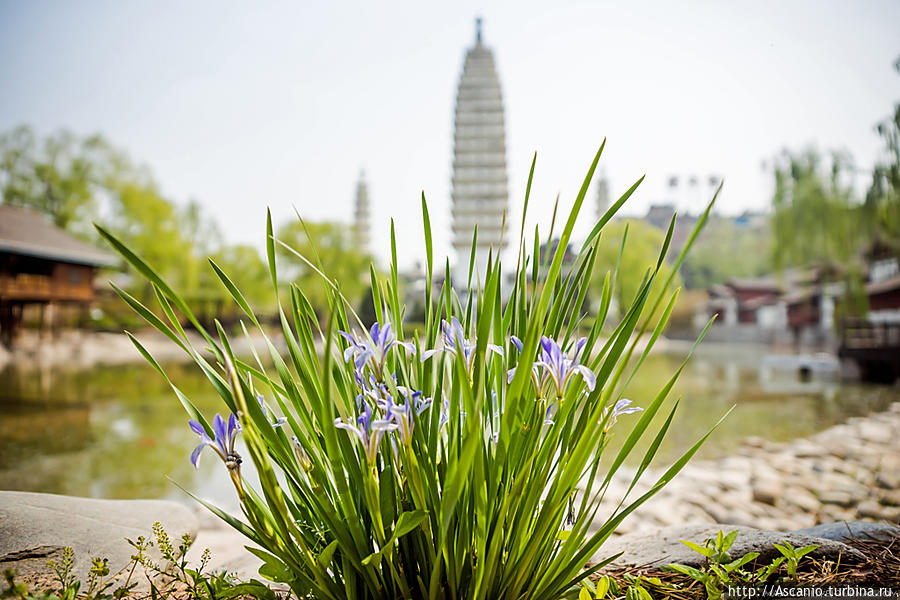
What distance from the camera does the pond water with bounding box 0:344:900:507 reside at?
3678 millimetres

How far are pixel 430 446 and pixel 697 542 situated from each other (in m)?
0.65

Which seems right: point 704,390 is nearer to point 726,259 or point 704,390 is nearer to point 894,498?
point 894,498

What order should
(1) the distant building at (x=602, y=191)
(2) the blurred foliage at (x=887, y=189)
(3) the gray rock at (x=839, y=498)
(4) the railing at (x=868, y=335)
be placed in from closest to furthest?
(3) the gray rock at (x=839, y=498) < (2) the blurred foliage at (x=887, y=189) < (4) the railing at (x=868, y=335) < (1) the distant building at (x=602, y=191)

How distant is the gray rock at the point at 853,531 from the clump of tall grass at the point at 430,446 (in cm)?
67

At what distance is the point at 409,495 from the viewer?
626 millimetres

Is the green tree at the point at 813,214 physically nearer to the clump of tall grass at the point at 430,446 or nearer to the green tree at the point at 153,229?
the clump of tall grass at the point at 430,446

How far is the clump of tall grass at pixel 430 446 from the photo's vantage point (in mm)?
534

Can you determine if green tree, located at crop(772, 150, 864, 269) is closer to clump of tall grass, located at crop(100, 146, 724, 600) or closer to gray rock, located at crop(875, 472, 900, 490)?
gray rock, located at crop(875, 472, 900, 490)

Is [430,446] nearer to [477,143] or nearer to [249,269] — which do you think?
[477,143]

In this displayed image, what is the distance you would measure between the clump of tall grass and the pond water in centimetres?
163

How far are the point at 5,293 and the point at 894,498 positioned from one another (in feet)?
42.3

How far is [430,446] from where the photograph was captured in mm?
622

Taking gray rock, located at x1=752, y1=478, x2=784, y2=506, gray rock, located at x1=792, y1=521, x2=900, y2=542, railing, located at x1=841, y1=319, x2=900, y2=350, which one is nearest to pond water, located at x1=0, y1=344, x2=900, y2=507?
railing, located at x1=841, y1=319, x2=900, y2=350

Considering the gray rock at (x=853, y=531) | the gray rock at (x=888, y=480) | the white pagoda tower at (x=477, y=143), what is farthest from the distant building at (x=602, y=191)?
the gray rock at (x=853, y=531)
